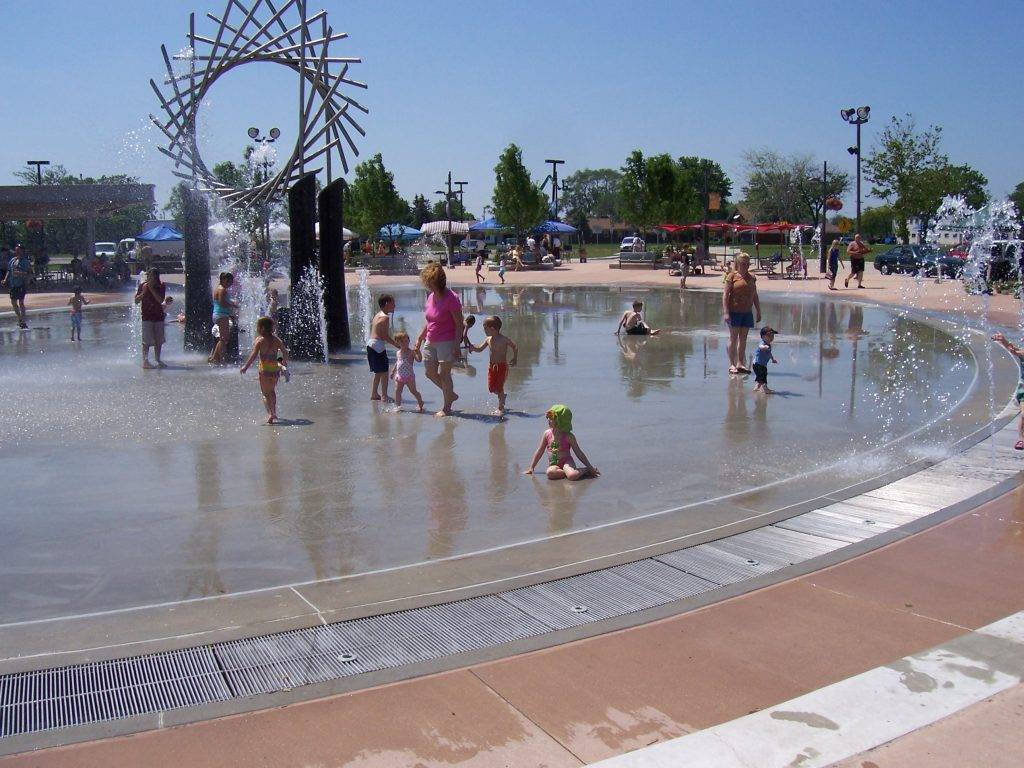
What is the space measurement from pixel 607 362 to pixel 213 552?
9.01 meters

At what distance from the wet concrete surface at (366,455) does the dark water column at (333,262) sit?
0.88 m

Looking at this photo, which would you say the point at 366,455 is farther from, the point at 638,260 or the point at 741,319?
the point at 638,260

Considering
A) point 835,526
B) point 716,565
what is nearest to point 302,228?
point 835,526

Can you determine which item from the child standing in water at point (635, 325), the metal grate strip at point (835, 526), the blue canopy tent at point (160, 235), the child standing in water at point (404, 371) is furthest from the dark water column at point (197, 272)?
the blue canopy tent at point (160, 235)

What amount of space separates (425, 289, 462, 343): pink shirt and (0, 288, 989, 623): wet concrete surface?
35.5 inches

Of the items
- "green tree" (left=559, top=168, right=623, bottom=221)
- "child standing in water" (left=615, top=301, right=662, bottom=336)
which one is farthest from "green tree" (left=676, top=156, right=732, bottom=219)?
"child standing in water" (left=615, top=301, right=662, bottom=336)

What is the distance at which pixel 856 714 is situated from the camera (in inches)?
161

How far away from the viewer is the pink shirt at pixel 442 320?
10.5m

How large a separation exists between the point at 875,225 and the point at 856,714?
338ft

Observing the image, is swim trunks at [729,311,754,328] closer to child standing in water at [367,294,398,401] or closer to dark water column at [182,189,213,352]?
child standing in water at [367,294,398,401]

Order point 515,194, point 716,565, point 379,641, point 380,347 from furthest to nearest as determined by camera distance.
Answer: point 515,194 < point 380,347 < point 716,565 < point 379,641

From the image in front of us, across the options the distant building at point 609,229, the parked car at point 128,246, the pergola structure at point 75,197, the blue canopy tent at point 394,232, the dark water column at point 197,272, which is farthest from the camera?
the distant building at point 609,229

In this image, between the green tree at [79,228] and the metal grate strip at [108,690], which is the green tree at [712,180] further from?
the metal grate strip at [108,690]

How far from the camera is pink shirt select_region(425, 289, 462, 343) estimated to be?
1052cm
